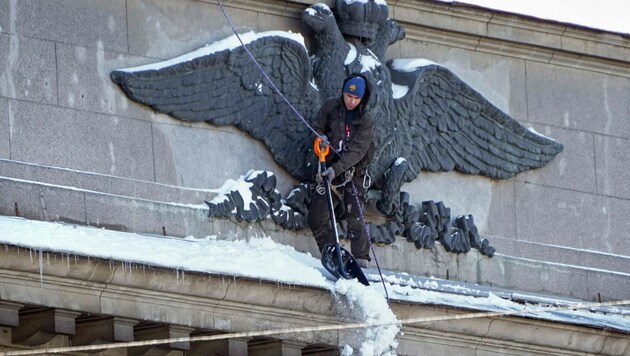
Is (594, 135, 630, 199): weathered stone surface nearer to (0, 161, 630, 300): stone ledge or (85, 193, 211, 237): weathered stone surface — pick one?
(0, 161, 630, 300): stone ledge

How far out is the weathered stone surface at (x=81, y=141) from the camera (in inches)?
985

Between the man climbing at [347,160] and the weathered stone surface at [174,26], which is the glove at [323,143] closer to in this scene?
the man climbing at [347,160]

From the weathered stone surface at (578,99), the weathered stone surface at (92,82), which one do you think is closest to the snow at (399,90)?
the weathered stone surface at (578,99)

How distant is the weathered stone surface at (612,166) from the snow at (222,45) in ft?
13.4

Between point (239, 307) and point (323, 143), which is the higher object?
point (323, 143)

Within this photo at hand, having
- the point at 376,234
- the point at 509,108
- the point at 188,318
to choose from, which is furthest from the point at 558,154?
the point at 188,318

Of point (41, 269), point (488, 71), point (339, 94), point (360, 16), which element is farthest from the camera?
point (488, 71)

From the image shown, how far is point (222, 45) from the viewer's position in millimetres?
26297

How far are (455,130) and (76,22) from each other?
14.2 feet

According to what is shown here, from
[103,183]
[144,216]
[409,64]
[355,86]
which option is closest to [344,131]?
[355,86]

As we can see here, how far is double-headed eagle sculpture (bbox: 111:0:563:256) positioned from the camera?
2608cm

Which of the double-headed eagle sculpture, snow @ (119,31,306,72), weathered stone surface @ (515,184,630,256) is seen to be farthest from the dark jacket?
weathered stone surface @ (515,184,630,256)

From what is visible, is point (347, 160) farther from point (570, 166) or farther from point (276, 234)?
point (570, 166)

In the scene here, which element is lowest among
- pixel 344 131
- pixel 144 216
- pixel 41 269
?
pixel 41 269
